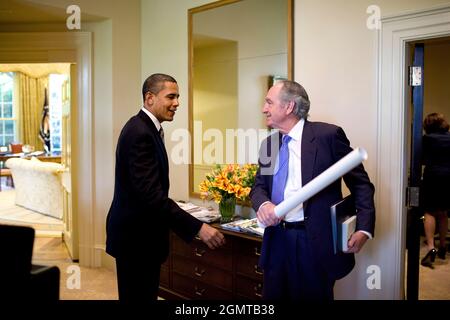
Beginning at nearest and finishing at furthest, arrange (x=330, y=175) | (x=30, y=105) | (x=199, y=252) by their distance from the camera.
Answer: (x=330, y=175) → (x=199, y=252) → (x=30, y=105)

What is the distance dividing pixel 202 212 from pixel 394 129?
1479mm

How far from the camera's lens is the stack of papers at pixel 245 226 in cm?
250

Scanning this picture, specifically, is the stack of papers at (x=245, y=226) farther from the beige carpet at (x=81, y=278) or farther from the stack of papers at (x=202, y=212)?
the beige carpet at (x=81, y=278)

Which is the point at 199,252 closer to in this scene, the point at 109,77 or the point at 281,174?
the point at 281,174

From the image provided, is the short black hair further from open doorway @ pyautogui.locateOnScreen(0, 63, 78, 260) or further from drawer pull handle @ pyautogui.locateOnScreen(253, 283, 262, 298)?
open doorway @ pyautogui.locateOnScreen(0, 63, 78, 260)

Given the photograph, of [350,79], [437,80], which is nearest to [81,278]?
[350,79]

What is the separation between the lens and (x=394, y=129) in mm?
2193

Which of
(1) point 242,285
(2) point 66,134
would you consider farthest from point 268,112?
(2) point 66,134

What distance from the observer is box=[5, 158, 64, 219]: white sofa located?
5695 millimetres

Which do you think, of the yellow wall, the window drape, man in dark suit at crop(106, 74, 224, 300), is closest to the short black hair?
man in dark suit at crop(106, 74, 224, 300)

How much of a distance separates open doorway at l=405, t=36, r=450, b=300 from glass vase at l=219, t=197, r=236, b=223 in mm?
1112

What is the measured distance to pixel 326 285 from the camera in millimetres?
1754

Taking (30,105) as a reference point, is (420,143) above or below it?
below
